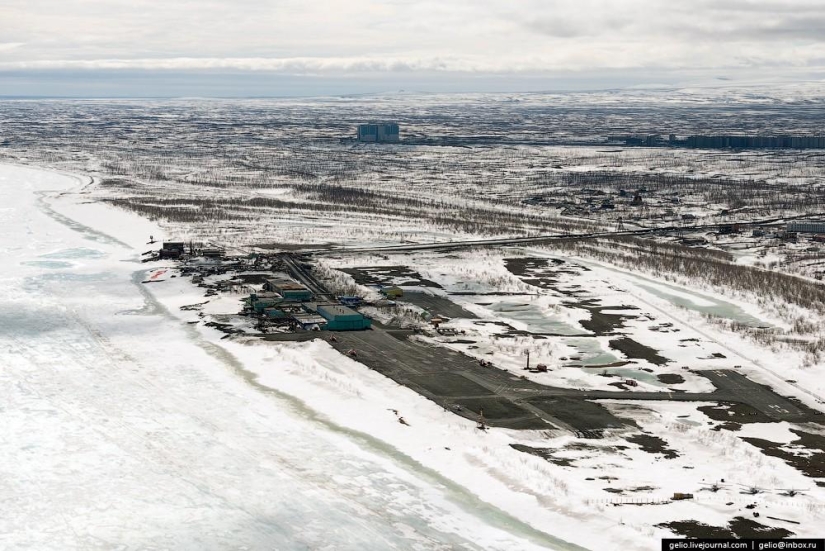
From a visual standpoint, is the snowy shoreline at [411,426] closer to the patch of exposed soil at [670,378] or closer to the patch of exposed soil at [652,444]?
the patch of exposed soil at [652,444]

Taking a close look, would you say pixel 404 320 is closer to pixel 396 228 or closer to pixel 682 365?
pixel 682 365

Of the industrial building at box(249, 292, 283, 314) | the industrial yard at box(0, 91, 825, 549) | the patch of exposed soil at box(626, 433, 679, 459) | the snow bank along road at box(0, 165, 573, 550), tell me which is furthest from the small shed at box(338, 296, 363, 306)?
the patch of exposed soil at box(626, 433, 679, 459)

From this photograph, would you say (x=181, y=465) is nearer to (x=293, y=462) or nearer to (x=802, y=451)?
(x=293, y=462)

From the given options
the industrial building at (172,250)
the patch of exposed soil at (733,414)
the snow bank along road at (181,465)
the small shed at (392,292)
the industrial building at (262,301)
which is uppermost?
the industrial building at (172,250)

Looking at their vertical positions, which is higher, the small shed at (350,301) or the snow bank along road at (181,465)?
the small shed at (350,301)

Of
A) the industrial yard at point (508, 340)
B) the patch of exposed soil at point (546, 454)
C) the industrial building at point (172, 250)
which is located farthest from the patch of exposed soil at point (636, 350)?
the industrial building at point (172, 250)

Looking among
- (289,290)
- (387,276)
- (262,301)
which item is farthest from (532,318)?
(262,301)

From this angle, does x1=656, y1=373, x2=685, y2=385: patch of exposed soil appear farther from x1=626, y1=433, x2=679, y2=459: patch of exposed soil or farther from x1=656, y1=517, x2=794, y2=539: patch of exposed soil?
x1=656, y1=517, x2=794, y2=539: patch of exposed soil

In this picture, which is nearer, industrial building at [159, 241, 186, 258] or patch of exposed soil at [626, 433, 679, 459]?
patch of exposed soil at [626, 433, 679, 459]
